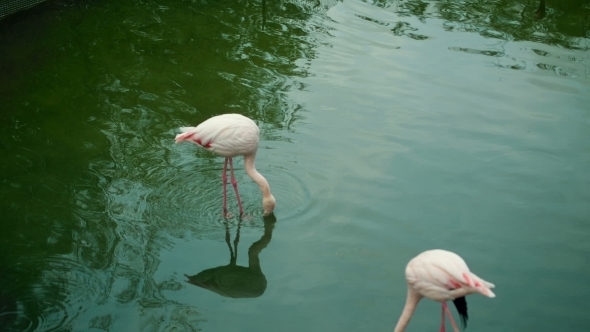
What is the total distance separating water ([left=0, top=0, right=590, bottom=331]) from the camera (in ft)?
15.0

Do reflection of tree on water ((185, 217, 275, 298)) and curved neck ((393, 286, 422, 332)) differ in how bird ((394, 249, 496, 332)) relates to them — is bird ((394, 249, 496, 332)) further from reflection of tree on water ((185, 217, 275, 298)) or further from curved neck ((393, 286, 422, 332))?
reflection of tree on water ((185, 217, 275, 298))

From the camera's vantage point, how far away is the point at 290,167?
19.9 ft

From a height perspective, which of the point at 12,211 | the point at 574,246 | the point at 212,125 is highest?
the point at 212,125

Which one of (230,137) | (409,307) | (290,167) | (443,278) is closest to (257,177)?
(230,137)

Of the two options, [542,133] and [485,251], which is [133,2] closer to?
[542,133]

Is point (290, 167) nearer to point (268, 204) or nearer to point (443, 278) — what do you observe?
point (268, 204)

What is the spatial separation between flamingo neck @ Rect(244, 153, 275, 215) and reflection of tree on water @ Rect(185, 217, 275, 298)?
282 millimetres

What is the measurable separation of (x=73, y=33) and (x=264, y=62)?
2416mm

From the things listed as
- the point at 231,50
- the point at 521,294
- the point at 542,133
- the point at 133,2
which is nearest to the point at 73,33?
the point at 133,2

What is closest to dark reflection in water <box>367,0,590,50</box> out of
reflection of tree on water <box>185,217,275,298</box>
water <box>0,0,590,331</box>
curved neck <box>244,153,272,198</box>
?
water <box>0,0,590,331</box>

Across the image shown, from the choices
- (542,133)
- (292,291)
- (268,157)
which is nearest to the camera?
(292,291)

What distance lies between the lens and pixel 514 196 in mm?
5773

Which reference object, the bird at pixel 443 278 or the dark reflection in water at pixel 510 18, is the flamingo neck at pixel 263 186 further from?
the dark reflection in water at pixel 510 18

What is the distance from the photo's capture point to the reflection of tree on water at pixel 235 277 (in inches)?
184
